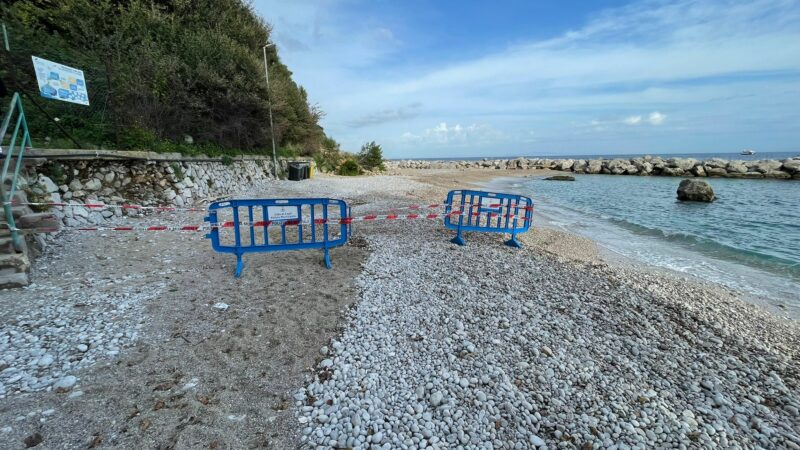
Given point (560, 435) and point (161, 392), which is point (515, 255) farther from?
point (161, 392)

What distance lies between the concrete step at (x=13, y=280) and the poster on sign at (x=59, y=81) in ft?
14.6

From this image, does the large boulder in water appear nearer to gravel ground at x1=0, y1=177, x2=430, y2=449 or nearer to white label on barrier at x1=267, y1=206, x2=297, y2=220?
gravel ground at x1=0, y1=177, x2=430, y2=449

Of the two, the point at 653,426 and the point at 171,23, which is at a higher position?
the point at 171,23

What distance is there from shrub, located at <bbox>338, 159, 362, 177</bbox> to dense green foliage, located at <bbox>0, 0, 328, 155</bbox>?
385 inches

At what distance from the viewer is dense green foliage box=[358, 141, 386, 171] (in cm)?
3325

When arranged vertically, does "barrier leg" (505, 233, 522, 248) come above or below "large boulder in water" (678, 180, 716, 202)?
below

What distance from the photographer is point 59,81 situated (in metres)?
7.17

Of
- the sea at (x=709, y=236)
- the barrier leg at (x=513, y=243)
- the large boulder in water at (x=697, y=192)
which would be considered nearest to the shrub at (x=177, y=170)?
the barrier leg at (x=513, y=243)

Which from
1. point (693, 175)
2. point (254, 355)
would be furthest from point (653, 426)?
point (693, 175)

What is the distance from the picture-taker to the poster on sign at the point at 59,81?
266 inches

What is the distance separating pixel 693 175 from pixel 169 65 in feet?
175

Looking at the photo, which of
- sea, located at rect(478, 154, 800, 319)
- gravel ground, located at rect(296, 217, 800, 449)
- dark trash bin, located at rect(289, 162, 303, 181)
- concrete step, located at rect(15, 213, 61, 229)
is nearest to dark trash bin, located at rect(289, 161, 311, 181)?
dark trash bin, located at rect(289, 162, 303, 181)

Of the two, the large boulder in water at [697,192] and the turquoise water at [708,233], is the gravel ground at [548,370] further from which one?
the large boulder in water at [697,192]

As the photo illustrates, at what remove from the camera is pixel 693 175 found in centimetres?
4106
